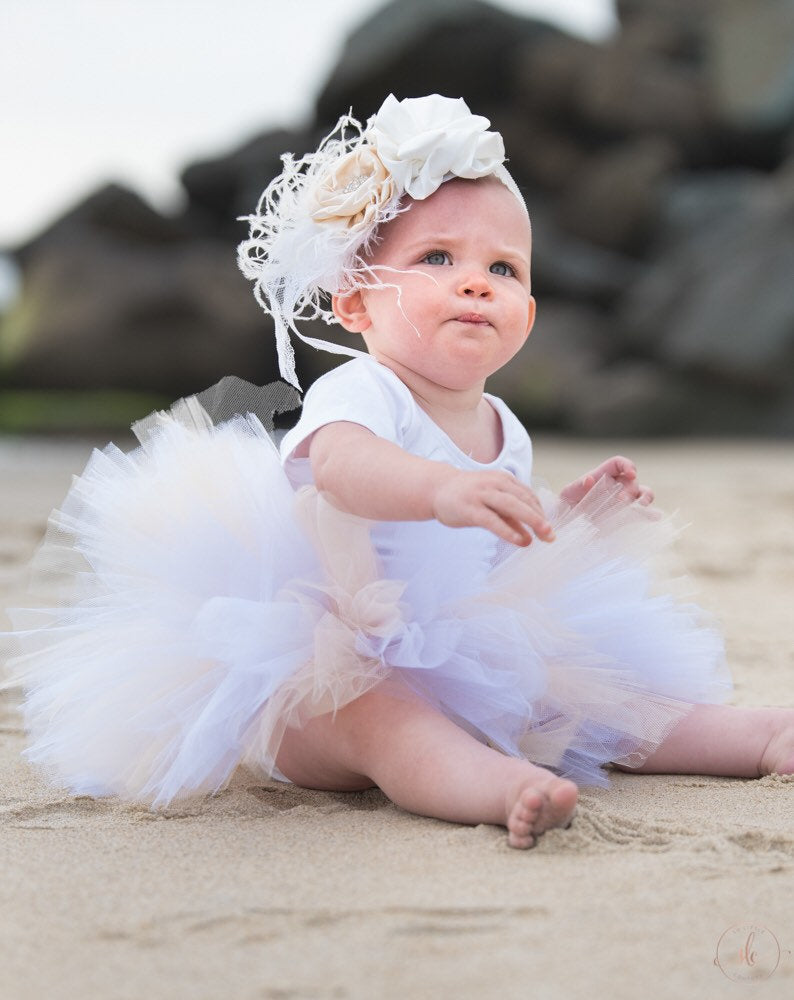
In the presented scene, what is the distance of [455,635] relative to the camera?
1.56m

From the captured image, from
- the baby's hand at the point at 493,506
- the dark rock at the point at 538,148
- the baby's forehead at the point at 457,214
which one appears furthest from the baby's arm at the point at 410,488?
the dark rock at the point at 538,148

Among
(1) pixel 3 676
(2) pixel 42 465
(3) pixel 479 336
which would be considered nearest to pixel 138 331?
(2) pixel 42 465

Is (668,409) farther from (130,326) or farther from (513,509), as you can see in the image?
(513,509)

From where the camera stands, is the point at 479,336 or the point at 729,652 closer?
the point at 479,336

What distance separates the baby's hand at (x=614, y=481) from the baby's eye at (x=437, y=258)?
0.39 m

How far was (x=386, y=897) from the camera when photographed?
1.19 meters

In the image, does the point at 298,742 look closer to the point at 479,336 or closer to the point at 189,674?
the point at 189,674

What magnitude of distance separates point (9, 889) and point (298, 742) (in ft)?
1.54

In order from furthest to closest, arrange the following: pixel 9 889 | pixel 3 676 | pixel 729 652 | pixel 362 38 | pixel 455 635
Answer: pixel 362 38, pixel 729 652, pixel 3 676, pixel 455 635, pixel 9 889

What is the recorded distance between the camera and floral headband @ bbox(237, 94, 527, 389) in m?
1.71

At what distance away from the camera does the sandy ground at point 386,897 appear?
3.34ft

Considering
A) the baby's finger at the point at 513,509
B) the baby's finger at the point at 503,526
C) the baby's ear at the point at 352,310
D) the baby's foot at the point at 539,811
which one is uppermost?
the baby's ear at the point at 352,310

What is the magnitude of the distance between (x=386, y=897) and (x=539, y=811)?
229 mm

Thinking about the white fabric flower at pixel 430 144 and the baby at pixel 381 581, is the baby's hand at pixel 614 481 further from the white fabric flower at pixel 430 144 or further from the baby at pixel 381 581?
the white fabric flower at pixel 430 144
